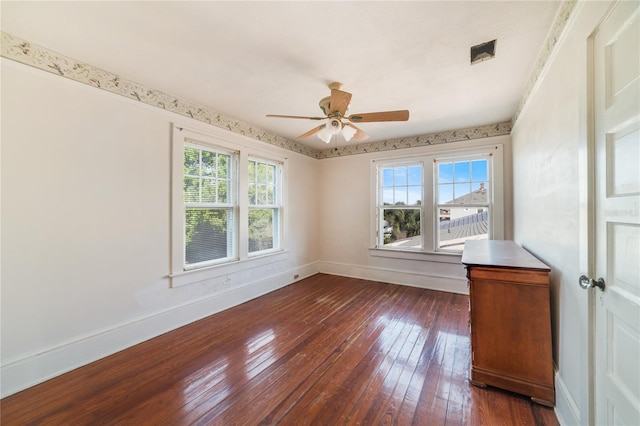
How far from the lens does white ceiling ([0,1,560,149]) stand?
1.56 m

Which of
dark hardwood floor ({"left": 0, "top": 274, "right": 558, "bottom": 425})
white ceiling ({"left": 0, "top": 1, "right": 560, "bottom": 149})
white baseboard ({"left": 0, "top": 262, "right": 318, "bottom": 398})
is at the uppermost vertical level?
white ceiling ({"left": 0, "top": 1, "right": 560, "bottom": 149})

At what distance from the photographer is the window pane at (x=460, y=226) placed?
3.86 m

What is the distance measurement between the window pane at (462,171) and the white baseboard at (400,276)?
1.58 m

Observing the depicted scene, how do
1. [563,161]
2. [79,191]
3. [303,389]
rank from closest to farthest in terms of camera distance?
[563,161] < [303,389] < [79,191]

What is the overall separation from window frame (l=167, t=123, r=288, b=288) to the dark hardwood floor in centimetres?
60

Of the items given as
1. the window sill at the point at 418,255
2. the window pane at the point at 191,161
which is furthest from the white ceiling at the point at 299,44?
the window sill at the point at 418,255

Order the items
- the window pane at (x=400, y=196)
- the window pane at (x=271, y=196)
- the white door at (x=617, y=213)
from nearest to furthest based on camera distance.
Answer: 1. the white door at (x=617, y=213)
2. the window pane at (x=271, y=196)
3. the window pane at (x=400, y=196)

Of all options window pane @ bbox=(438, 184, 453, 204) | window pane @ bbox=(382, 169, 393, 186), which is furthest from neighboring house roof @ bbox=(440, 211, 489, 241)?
window pane @ bbox=(382, 169, 393, 186)

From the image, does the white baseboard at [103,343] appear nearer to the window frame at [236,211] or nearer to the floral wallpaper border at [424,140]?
the window frame at [236,211]

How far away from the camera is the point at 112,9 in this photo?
5.12ft

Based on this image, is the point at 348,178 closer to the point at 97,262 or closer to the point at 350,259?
the point at 350,259

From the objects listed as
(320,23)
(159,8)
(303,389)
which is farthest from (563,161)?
(159,8)

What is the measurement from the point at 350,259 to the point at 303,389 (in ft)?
10.5

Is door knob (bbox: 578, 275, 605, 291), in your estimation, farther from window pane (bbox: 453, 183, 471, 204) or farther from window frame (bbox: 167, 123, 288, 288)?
window frame (bbox: 167, 123, 288, 288)
